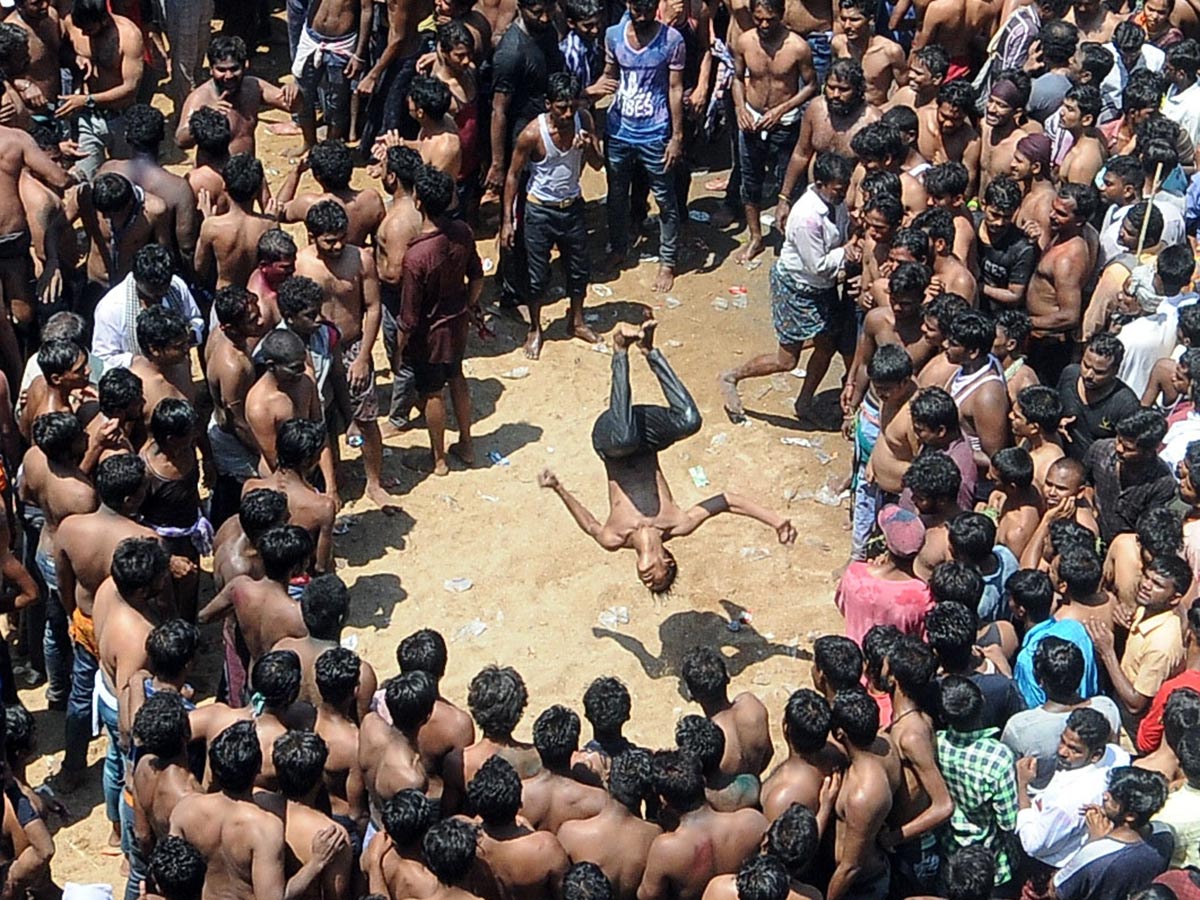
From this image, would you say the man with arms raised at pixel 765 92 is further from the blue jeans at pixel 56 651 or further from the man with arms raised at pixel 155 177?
the blue jeans at pixel 56 651

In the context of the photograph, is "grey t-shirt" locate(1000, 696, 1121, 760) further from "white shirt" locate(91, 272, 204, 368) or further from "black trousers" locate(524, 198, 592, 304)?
"black trousers" locate(524, 198, 592, 304)

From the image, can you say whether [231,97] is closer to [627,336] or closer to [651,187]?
[651,187]

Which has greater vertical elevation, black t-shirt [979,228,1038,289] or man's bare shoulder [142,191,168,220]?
man's bare shoulder [142,191,168,220]

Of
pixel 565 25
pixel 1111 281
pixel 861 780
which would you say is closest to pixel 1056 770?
pixel 861 780

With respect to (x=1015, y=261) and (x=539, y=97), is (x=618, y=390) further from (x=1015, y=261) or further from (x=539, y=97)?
(x=539, y=97)

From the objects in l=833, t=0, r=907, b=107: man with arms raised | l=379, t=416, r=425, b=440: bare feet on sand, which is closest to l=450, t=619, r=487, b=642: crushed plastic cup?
l=379, t=416, r=425, b=440: bare feet on sand

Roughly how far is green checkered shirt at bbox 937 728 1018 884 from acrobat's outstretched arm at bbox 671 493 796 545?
165 cm

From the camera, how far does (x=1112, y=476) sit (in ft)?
28.5

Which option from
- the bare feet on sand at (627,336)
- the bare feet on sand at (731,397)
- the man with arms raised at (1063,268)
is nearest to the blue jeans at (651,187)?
the bare feet on sand at (731,397)

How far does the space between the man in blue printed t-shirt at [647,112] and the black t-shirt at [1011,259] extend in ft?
8.97

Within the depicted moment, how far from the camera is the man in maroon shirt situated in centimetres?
989

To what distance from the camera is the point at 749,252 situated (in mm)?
12617

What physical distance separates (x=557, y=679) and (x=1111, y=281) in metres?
3.87

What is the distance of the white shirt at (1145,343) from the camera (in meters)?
9.26
